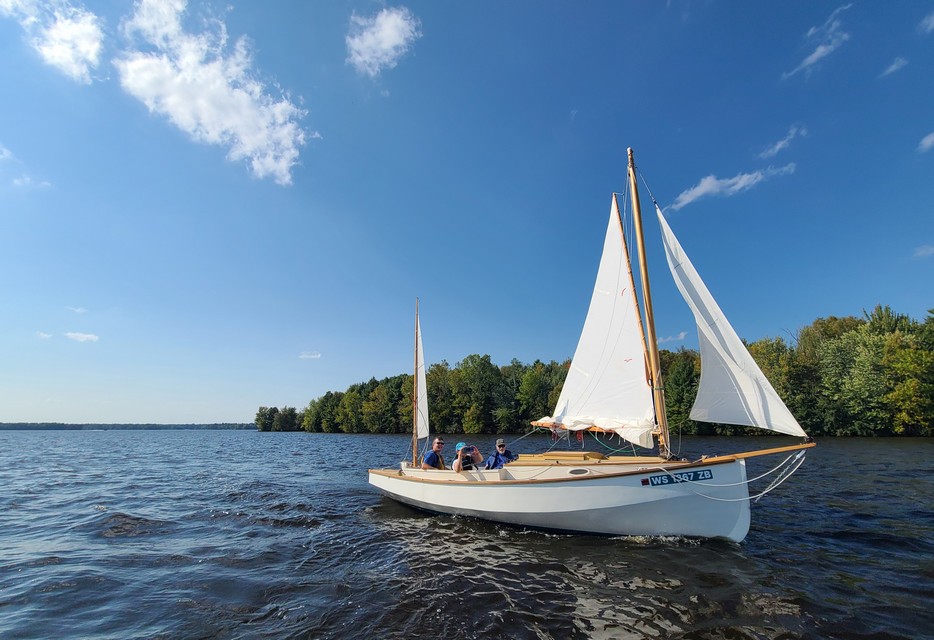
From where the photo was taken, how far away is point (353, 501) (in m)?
17.7

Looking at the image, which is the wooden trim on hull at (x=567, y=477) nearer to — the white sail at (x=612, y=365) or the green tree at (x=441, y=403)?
the white sail at (x=612, y=365)

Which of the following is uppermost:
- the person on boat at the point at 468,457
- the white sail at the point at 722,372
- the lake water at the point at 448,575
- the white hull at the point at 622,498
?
the white sail at the point at 722,372

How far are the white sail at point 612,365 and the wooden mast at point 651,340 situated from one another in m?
0.33

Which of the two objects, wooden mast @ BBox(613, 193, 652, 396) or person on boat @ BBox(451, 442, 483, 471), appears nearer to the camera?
wooden mast @ BBox(613, 193, 652, 396)

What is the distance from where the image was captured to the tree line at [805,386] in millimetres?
42312

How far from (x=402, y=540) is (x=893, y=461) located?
91.9 ft

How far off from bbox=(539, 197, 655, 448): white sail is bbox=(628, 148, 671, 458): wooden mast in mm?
326

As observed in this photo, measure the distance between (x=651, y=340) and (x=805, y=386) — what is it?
52.9 metres

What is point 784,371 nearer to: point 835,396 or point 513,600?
point 835,396

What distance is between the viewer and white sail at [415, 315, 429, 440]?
17.4 metres

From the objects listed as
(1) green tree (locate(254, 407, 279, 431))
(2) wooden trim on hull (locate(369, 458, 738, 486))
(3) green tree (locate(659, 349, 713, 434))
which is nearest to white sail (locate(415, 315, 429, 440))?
(2) wooden trim on hull (locate(369, 458, 738, 486))

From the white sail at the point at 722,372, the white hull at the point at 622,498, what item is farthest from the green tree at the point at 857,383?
the white hull at the point at 622,498

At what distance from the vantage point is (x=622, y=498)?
1031 centimetres

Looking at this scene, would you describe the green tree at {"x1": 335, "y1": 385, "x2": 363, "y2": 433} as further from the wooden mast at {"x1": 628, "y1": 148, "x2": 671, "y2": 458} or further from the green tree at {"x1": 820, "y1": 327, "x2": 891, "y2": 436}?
the wooden mast at {"x1": 628, "y1": 148, "x2": 671, "y2": 458}
